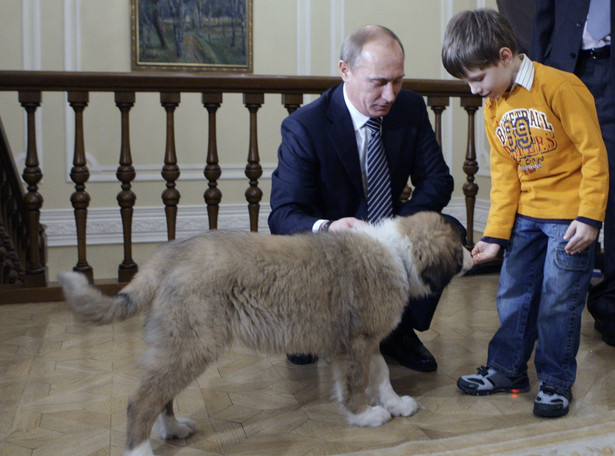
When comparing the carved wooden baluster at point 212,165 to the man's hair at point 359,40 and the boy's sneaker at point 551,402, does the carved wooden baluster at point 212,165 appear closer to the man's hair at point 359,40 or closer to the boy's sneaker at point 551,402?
A: the man's hair at point 359,40

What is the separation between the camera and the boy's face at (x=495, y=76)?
7.71ft

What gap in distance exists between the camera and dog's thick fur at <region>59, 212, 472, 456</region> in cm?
200

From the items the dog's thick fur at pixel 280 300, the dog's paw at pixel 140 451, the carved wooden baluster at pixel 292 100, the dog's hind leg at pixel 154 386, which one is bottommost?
the dog's paw at pixel 140 451

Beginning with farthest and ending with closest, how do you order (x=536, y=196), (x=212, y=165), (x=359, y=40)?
(x=212, y=165)
(x=359, y=40)
(x=536, y=196)

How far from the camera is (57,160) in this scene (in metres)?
6.75

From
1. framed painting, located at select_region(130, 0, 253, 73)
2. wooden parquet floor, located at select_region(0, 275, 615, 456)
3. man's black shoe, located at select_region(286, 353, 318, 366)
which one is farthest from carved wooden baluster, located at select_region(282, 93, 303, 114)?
framed painting, located at select_region(130, 0, 253, 73)

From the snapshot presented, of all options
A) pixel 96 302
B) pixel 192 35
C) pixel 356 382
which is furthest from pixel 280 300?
pixel 192 35

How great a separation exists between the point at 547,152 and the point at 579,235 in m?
0.30

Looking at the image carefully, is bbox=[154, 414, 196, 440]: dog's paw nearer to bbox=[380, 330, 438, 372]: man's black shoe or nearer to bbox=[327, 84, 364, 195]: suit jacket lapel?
bbox=[380, 330, 438, 372]: man's black shoe

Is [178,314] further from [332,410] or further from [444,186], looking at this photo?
[444,186]

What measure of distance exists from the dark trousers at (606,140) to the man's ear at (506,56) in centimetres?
98

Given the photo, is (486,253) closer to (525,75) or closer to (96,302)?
(525,75)

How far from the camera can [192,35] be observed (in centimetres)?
693

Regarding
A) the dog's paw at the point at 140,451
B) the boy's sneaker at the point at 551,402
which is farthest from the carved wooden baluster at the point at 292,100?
the dog's paw at the point at 140,451
